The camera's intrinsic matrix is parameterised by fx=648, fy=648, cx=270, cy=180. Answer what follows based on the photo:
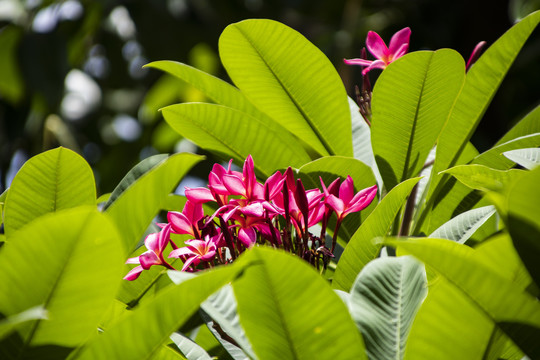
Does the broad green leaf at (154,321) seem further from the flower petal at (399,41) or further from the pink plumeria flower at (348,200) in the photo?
the flower petal at (399,41)

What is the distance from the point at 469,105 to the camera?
807 mm

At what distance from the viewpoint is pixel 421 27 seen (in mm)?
3049

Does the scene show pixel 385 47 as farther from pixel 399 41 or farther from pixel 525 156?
pixel 525 156

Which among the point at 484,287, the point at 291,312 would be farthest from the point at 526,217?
the point at 291,312

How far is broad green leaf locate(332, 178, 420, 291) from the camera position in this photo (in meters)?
0.63

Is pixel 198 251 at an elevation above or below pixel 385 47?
below

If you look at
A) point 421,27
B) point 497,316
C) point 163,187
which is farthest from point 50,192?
point 421,27

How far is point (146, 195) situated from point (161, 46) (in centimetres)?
300

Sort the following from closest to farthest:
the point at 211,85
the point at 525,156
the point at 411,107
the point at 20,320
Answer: the point at 20,320
the point at 525,156
the point at 411,107
the point at 211,85

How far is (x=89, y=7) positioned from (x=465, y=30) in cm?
183

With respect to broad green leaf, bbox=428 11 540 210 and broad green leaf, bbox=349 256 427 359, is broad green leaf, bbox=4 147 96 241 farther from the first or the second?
broad green leaf, bbox=428 11 540 210

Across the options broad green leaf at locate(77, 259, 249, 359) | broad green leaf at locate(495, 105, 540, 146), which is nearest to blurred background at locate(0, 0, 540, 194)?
broad green leaf at locate(495, 105, 540, 146)

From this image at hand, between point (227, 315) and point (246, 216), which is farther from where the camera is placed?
point (246, 216)

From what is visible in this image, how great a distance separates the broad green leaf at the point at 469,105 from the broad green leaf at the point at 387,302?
293mm
